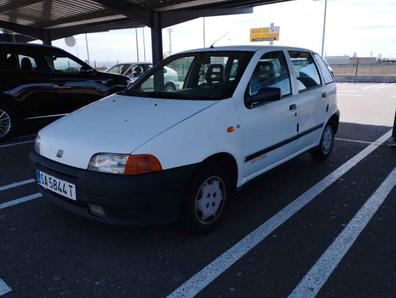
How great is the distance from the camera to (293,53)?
4566 millimetres

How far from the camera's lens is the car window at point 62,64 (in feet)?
23.6

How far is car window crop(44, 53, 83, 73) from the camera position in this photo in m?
7.18

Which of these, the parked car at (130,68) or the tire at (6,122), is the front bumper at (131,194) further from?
the parked car at (130,68)

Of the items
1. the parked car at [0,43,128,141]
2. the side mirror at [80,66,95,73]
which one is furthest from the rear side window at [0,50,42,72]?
the side mirror at [80,66,95,73]

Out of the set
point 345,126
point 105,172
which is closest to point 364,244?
point 105,172

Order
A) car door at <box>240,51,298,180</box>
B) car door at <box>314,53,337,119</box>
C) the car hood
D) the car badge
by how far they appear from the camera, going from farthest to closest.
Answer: car door at <box>314,53,337,119</box> → car door at <box>240,51,298,180</box> → the car badge → the car hood

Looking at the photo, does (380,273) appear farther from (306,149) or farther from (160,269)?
(306,149)

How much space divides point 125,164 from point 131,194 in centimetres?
22

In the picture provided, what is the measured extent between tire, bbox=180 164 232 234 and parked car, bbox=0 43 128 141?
16.5ft

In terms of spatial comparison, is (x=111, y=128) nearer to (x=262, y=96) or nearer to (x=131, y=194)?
(x=131, y=194)

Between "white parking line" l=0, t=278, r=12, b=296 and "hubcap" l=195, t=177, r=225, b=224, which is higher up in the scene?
"hubcap" l=195, t=177, r=225, b=224

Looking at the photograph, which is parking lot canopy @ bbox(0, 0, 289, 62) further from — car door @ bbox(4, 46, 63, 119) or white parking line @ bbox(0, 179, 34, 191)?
white parking line @ bbox(0, 179, 34, 191)

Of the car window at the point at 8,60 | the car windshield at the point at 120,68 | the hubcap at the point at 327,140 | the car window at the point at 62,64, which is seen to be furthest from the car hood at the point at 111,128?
the car windshield at the point at 120,68

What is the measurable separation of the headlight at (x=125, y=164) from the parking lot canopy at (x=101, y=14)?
9.02 metres
